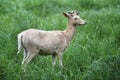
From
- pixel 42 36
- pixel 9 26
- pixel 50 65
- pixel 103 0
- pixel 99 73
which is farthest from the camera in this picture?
pixel 103 0

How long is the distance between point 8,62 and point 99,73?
5.81 ft

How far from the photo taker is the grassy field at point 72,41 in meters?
7.58

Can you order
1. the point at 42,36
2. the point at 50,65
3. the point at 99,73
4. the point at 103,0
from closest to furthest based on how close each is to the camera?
the point at 99,73 < the point at 42,36 < the point at 50,65 < the point at 103,0

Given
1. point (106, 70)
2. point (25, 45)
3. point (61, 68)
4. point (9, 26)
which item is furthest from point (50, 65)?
point (9, 26)

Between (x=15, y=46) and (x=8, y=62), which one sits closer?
(x=8, y=62)

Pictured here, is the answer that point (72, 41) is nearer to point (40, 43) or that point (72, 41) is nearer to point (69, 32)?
point (69, 32)

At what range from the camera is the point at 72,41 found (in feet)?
34.4

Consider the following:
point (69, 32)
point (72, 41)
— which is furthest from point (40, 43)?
point (72, 41)

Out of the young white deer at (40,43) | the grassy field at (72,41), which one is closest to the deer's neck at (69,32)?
the young white deer at (40,43)

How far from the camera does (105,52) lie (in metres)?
9.38

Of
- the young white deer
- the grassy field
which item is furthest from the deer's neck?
the grassy field

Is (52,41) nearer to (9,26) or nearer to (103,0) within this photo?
(9,26)

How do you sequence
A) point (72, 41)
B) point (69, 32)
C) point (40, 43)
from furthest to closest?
point (72, 41), point (69, 32), point (40, 43)

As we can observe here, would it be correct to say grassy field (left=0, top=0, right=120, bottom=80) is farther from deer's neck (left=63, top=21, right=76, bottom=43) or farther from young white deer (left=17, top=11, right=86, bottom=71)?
deer's neck (left=63, top=21, right=76, bottom=43)
